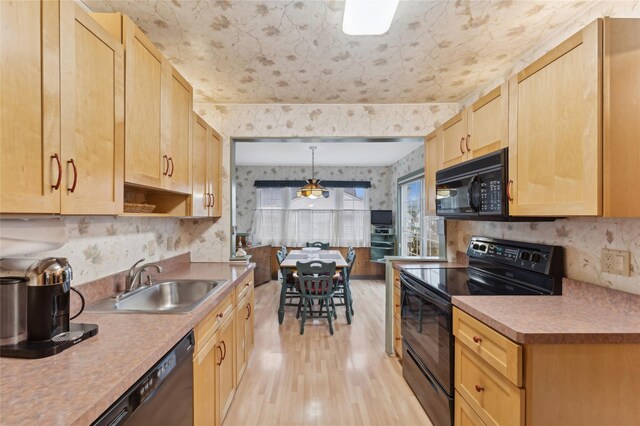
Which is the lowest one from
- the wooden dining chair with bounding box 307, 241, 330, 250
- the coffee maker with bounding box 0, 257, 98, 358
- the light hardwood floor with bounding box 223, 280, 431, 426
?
the light hardwood floor with bounding box 223, 280, 431, 426

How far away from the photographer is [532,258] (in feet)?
5.70

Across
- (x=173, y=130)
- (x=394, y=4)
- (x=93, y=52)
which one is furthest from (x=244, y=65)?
(x=394, y=4)

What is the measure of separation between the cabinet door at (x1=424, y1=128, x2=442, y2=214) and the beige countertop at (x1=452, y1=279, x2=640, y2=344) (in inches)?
45.0

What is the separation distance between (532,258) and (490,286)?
0.29 m

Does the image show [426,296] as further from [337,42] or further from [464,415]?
[337,42]

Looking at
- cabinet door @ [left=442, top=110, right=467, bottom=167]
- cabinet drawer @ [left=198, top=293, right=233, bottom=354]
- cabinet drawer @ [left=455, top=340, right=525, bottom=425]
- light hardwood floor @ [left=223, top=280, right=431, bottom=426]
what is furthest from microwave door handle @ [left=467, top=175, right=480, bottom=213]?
cabinet drawer @ [left=198, top=293, right=233, bottom=354]

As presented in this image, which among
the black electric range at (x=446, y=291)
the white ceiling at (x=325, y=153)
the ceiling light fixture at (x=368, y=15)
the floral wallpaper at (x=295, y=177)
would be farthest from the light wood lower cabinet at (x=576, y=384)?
the floral wallpaper at (x=295, y=177)

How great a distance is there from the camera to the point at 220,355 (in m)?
1.69

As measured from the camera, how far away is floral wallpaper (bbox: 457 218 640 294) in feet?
4.28

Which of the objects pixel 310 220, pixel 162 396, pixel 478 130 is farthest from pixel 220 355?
pixel 310 220

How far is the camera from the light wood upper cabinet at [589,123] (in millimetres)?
1121

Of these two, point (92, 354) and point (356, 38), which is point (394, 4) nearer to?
point (356, 38)

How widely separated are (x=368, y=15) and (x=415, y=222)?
4235mm

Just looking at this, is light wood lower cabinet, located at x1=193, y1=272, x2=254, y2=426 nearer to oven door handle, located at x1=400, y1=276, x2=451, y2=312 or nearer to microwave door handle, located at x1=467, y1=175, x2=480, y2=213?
oven door handle, located at x1=400, y1=276, x2=451, y2=312
